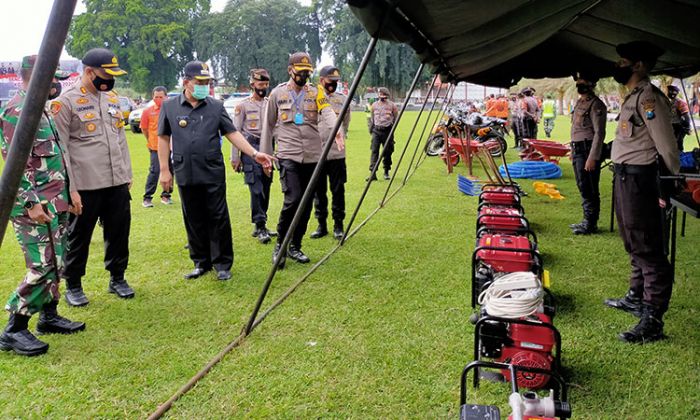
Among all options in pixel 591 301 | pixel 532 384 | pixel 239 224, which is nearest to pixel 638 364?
pixel 532 384

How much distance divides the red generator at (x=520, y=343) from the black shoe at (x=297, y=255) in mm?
2555

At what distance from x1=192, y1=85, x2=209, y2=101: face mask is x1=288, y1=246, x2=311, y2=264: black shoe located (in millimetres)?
1725

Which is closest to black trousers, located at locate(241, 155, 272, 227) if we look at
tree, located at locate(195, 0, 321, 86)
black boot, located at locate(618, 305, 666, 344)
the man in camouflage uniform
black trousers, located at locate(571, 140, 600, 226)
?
the man in camouflage uniform

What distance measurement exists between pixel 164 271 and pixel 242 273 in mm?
744

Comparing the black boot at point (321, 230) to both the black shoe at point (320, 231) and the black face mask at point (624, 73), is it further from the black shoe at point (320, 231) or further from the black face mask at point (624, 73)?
Answer: the black face mask at point (624, 73)

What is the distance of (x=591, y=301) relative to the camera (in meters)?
3.95

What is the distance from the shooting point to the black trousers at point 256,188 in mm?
5926

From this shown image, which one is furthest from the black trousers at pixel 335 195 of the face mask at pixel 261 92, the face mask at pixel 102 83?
Answer: the face mask at pixel 102 83

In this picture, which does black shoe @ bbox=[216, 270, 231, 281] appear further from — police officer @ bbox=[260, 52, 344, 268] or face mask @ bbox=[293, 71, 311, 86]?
face mask @ bbox=[293, 71, 311, 86]

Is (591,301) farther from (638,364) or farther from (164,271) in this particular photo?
(164,271)

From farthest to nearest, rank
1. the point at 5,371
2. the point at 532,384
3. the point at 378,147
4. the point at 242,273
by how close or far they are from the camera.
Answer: the point at 378,147 < the point at 242,273 < the point at 5,371 < the point at 532,384

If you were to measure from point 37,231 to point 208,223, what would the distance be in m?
1.58

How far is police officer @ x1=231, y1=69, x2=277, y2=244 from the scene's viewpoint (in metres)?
5.93

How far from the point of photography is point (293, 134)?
16.2 ft
